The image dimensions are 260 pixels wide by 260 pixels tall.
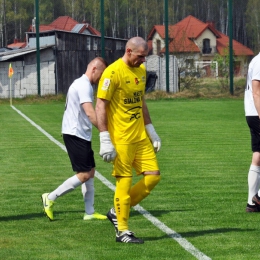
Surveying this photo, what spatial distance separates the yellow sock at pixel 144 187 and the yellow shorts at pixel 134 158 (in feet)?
0.27

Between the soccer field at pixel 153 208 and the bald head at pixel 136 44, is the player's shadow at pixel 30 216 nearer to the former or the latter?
the soccer field at pixel 153 208

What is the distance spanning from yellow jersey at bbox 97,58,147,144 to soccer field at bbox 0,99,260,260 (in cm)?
104

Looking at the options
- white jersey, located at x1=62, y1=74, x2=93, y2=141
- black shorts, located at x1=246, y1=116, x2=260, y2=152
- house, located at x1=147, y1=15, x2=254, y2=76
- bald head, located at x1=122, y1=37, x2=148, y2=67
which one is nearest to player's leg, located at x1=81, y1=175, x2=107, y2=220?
white jersey, located at x1=62, y1=74, x2=93, y2=141

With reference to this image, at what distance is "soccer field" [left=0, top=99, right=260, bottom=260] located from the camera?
7520 mm

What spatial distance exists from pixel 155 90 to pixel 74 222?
3412 centimetres

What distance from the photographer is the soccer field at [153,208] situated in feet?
24.7

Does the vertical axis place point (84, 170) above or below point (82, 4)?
below

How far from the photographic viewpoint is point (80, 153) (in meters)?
9.04

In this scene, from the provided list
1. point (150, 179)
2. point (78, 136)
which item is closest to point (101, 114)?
point (150, 179)

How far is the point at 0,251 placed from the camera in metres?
7.54

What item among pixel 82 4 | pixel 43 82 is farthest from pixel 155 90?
pixel 82 4

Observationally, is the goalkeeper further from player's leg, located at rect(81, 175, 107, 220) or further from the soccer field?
player's leg, located at rect(81, 175, 107, 220)

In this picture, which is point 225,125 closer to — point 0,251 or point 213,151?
point 213,151

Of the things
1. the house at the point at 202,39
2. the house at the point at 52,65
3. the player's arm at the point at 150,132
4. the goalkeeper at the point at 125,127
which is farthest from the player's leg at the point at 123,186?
the house at the point at 202,39
